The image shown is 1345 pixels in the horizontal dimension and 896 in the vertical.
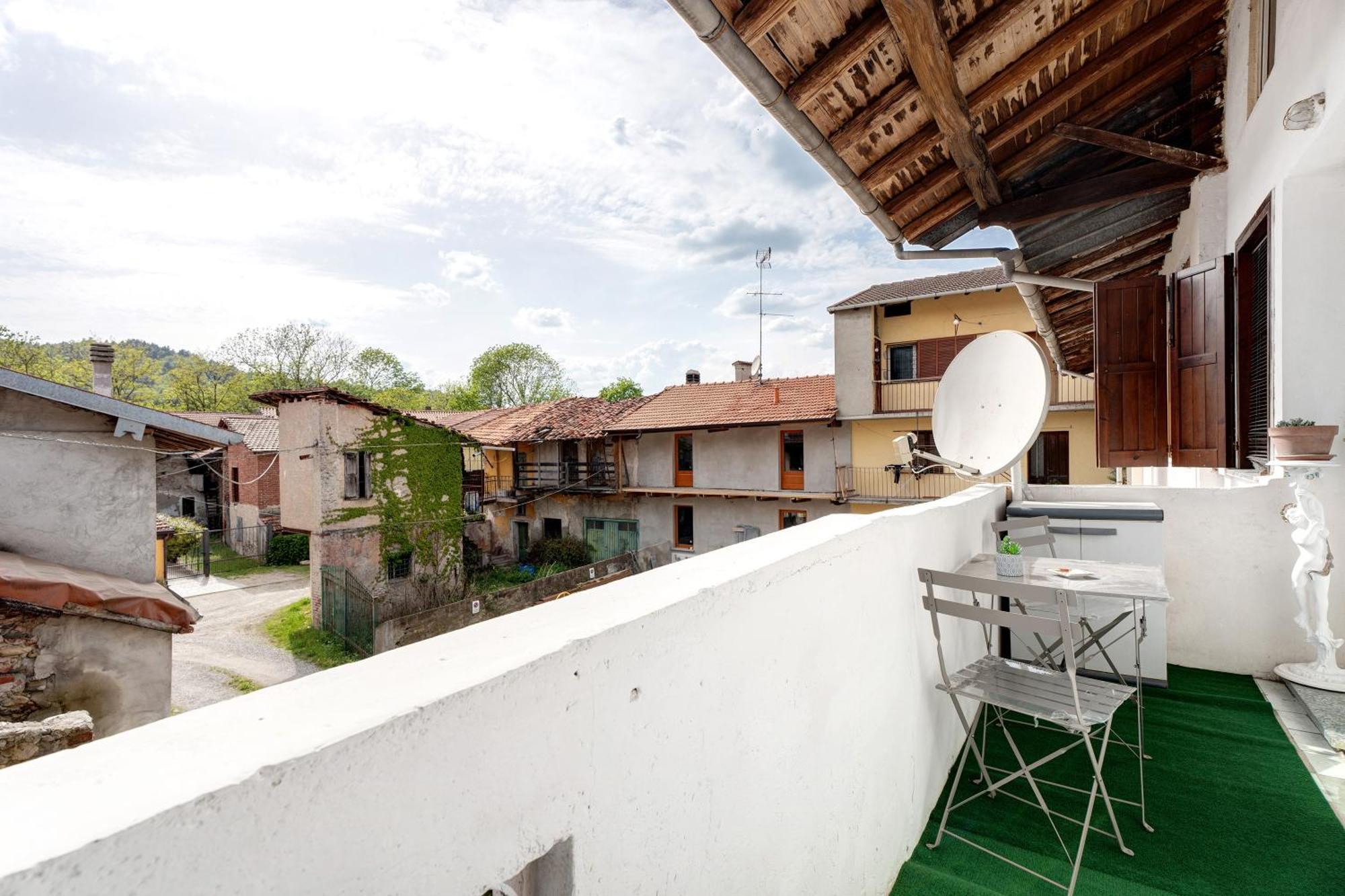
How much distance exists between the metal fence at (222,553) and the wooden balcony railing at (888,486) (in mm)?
20474

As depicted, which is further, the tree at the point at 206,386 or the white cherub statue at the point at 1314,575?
the tree at the point at 206,386

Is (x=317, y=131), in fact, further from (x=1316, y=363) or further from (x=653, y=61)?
(x=1316, y=363)

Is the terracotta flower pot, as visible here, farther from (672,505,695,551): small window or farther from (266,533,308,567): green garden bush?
(266,533,308,567): green garden bush

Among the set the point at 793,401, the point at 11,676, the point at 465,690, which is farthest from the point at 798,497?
the point at 465,690

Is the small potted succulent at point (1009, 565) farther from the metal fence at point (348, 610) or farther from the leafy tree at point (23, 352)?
the leafy tree at point (23, 352)

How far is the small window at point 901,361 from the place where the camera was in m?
17.1

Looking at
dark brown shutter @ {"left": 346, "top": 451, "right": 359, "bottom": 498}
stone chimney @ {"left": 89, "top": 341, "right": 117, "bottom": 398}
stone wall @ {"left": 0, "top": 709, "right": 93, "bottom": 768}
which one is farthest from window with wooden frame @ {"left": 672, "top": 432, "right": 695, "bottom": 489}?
stone wall @ {"left": 0, "top": 709, "right": 93, "bottom": 768}

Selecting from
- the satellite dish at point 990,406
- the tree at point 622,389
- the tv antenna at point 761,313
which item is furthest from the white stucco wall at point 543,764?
the tree at point 622,389

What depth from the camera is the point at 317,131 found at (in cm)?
2020

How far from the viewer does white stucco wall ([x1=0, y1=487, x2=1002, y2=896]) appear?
575 millimetres

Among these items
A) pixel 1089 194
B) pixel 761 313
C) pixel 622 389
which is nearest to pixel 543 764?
pixel 1089 194

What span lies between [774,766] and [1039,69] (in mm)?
3594

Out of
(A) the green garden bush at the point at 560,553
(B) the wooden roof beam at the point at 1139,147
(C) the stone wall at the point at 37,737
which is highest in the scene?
(B) the wooden roof beam at the point at 1139,147

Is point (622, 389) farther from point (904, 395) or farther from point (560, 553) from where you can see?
point (904, 395)
